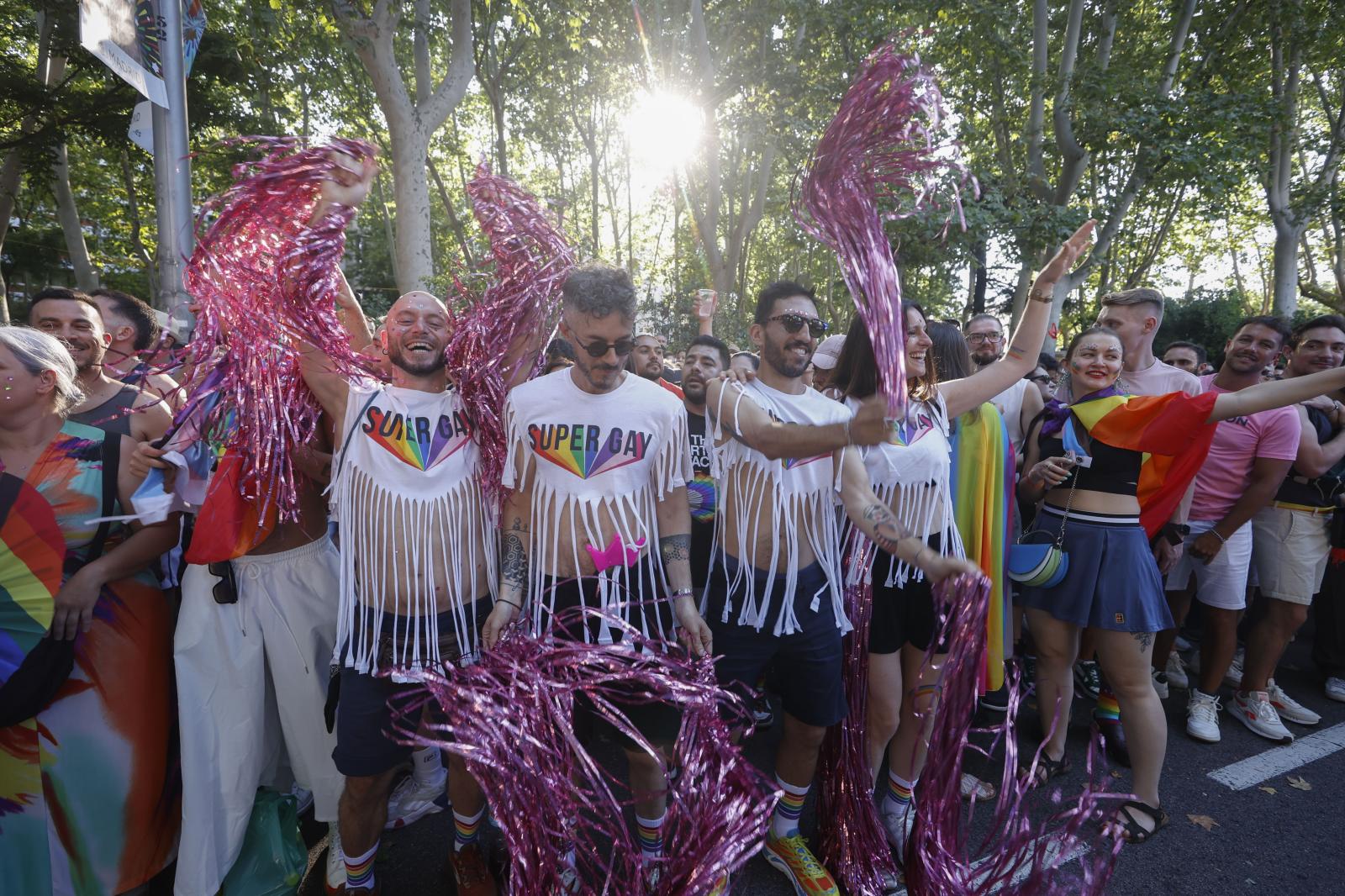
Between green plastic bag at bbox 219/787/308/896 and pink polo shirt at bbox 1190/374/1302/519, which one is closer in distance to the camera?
green plastic bag at bbox 219/787/308/896

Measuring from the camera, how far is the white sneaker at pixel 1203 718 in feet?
11.6

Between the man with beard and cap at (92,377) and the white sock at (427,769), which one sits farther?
the white sock at (427,769)

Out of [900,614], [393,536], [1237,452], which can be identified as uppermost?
[1237,452]

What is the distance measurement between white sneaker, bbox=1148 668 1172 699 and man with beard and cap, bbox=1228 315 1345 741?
0.31 m

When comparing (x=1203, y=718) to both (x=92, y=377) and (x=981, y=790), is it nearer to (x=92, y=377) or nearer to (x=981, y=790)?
(x=981, y=790)

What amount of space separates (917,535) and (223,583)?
2650 mm

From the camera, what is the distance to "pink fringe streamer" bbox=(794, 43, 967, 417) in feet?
5.43

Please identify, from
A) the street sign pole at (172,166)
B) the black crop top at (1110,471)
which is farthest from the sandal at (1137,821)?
the street sign pole at (172,166)

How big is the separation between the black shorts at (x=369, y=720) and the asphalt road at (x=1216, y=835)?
73 cm

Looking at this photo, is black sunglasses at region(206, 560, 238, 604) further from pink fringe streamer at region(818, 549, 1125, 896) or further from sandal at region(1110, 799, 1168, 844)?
sandal at region(1110, 799, 1168, 844)

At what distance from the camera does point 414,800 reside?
2.94 metres

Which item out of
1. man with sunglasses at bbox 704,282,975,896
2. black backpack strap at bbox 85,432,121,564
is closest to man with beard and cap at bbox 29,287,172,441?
black backpack strap at bbox 85,432,121,564

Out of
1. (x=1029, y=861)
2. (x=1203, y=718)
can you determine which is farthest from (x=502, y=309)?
(x=1203, y=718)

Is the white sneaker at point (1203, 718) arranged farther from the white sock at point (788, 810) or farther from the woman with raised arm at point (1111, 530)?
the white sock at point (788, 810)
